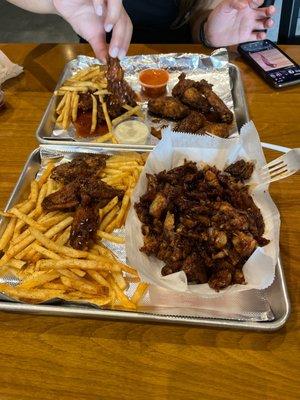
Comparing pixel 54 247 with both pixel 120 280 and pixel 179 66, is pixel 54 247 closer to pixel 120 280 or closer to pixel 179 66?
pixel 120 280

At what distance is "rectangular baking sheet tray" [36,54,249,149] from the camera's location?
209 cm

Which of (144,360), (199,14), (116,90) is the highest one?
(199,14)

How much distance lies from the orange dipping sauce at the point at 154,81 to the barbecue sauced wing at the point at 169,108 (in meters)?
0.16

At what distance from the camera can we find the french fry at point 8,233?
1.56 metres

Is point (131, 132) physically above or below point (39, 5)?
below

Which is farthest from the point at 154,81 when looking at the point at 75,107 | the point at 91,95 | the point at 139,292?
the point at 139,292

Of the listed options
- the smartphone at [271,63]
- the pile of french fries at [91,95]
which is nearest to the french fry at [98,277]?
the pile of french fries at [91,95]

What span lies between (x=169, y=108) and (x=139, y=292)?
1.19m

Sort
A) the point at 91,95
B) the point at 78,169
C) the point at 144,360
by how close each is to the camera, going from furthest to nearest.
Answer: the point at 91,95, the point at 78,169, the point at 144,360

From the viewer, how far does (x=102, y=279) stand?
1.41 m

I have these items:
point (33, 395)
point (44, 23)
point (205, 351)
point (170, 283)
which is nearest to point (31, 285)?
point (33, 395)

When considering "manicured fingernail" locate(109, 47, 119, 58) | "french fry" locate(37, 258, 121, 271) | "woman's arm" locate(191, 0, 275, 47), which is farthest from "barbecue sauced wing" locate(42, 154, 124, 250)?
"woman's arm" locate(191, 0, 275, 47)

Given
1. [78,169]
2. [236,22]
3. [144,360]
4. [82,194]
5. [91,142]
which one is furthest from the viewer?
[236,22]

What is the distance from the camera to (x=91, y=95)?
2377 millimetres
